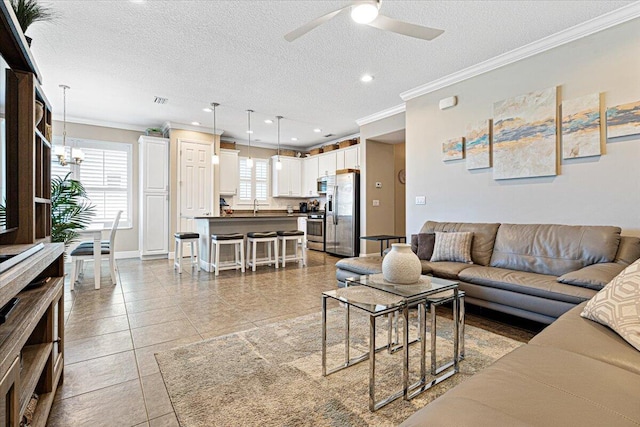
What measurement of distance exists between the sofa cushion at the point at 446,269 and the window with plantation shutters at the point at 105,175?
6.03 m

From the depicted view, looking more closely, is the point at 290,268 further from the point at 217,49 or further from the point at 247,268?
the point at 217,49

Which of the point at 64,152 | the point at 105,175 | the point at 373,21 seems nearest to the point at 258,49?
the point at 373,21

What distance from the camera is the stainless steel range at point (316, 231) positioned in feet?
24.6

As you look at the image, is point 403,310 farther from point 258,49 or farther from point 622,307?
point 258,49

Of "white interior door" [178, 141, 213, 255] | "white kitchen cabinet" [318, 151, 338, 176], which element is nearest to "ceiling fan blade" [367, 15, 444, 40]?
"white kitchen cabinet" [318, 151, 338, 176]

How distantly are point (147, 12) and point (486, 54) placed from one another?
3.49 metres

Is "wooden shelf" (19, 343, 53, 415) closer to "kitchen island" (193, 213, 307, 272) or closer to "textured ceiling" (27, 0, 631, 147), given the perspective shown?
"textured ceiling" (27, 0, 631, 147)

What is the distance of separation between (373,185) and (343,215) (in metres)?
0.95

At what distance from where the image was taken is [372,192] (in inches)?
248

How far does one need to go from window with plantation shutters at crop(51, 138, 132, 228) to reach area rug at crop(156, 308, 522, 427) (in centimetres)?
527

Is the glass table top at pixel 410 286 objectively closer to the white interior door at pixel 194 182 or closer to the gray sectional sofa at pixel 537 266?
the gray sectional sofa at pixel 537 266

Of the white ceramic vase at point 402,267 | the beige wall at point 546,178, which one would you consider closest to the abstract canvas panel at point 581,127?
the beige wall at point 546,178

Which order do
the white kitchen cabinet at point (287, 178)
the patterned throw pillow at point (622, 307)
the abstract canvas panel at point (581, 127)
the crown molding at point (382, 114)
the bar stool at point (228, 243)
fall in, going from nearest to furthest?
the patterned throw pillow at point (622, 307) → the abstract canvas panel at point (581, 127) → the bar stool at point (228, 243) → the crown molding at point (382, 114) → the white kitchen cabinet at point (287, 178)

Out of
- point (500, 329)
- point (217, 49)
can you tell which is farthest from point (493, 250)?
point (217, 49)
